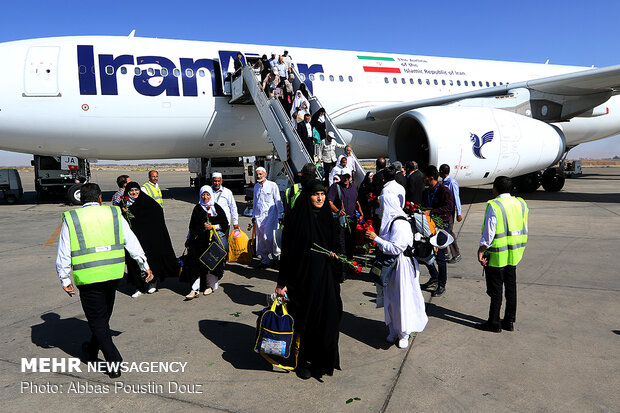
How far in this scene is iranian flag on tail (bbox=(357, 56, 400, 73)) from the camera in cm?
1400

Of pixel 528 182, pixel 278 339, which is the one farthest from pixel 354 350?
pixel 528 182

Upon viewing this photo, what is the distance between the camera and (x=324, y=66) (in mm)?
13312

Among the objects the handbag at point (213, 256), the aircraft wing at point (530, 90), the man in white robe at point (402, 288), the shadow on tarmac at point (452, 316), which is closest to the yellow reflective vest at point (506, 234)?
the shadow on tarmac at point (452, 316)

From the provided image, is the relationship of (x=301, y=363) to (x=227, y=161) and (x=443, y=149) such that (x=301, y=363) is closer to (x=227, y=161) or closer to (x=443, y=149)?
(x=443, y=149)

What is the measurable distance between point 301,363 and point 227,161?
1396 cm

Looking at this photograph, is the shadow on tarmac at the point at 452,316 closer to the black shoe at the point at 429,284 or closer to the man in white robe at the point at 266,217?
the black shoe at the point at 429,284

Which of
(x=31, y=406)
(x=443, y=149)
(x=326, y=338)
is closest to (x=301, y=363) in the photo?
(x=326, y=338)

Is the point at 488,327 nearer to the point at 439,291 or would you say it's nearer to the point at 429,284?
the point at 439,291

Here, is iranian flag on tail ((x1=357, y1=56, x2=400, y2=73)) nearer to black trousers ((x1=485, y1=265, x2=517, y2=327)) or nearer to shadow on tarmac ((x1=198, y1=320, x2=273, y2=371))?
black trousers ((x1=485, y1=265, x2=517, y2=327))

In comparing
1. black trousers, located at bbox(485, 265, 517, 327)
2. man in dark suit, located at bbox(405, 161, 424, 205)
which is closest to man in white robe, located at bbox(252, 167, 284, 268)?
man in dark suit, located at bbox(405, 161, 424, 205)

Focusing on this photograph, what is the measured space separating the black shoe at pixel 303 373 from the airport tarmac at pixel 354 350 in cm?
6

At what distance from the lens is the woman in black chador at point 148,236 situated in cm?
530

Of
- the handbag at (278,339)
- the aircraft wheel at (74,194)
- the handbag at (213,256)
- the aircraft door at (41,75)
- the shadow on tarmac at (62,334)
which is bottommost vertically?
the shadow on tarmac at (62,334)

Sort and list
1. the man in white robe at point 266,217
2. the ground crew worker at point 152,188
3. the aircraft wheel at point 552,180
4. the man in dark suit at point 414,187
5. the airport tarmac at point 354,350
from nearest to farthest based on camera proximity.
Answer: the airport tarmac at point 354,350
the ground crew worker at point 152,188
the man in white robe at point 266,217
the man in dark suit at point 414,187
the aircraft wheel at point 552,180
